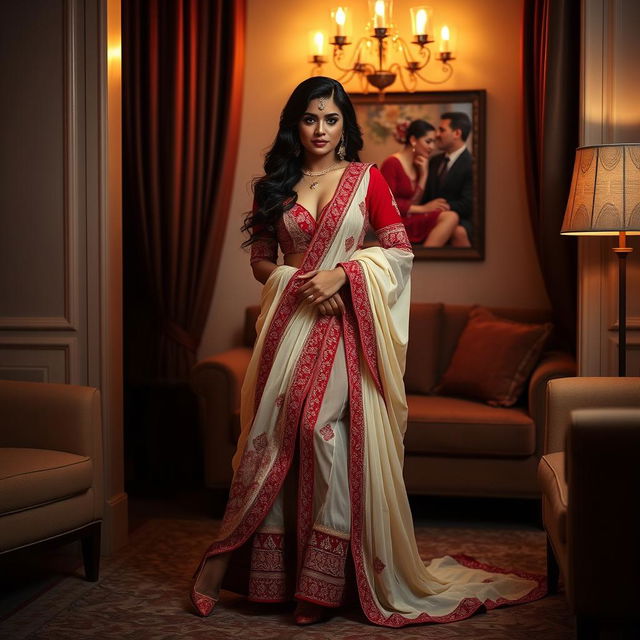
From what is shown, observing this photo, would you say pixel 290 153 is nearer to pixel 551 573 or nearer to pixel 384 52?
pixel 551 573

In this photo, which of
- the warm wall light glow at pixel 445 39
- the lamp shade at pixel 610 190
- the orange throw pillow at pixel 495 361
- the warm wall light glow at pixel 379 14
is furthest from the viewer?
the warm wall light glow at pixel 445 39

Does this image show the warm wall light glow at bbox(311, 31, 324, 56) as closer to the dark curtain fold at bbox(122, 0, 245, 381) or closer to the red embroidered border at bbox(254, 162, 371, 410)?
the dark curtain fold at bbox(122, 0, 245, 381)

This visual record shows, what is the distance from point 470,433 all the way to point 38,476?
1.80 metres

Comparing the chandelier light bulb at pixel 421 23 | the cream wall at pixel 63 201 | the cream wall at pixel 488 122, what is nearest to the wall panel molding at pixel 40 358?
the cream wall at pixel 63 201

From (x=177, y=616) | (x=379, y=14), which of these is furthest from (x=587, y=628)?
(x=379, y=14)

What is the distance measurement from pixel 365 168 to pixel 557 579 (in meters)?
1.50

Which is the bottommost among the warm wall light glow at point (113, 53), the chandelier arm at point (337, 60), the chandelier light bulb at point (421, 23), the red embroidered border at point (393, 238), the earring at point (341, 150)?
the red embroidered border at point (393, 238)

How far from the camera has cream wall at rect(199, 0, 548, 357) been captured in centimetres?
471

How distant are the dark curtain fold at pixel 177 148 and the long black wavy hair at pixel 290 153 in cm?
173

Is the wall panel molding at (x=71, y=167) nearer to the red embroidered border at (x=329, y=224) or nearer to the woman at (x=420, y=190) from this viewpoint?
the red embroidered border at (x=329, y=224)

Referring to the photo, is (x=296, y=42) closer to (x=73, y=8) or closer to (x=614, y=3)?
(x=73, y=8)

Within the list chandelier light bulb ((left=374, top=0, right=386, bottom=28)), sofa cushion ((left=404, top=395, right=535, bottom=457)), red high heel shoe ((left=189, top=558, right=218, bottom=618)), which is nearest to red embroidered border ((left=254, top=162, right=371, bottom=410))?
red high heel shoe ((left=189, top=558, right=218, bottom=618))

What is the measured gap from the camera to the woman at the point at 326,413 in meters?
2.73

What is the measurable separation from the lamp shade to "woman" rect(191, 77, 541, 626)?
0.71m
